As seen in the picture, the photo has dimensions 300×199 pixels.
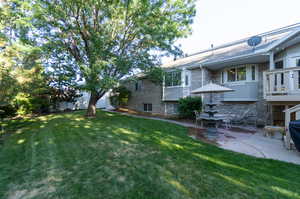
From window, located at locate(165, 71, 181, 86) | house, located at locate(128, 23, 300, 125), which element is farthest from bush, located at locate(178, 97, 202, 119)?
window, located at locate(165, 71, 181, 86)

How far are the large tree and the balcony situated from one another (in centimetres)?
613

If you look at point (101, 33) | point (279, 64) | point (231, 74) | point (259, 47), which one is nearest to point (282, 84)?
point (279, 64)

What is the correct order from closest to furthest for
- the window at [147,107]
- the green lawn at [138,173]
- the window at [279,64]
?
the green lawn at [138,173], the window at [279,64], the window at [147,107]

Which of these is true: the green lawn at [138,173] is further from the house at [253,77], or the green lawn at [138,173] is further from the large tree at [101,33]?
the house at [253,77]

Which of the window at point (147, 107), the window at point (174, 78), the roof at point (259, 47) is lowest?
the window at point (147, 107)

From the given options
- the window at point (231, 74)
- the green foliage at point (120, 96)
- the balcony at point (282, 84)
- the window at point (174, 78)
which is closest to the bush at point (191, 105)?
the window at point (174, 78)

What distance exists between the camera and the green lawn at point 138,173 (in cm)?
230

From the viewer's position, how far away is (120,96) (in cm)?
1543

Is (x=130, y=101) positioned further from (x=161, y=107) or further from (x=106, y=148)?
(x=106, y=148)

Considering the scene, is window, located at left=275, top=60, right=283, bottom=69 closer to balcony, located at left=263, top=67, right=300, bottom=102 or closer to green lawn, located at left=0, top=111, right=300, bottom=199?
balcony, located at left=263, top=67, right=300, bottom=102

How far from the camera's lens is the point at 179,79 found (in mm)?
11391

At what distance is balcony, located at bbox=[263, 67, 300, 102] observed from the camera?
597 centimetres

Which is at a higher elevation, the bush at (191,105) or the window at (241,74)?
the window at (241,74)

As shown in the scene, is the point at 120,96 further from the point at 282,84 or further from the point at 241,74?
the point at 282,84
